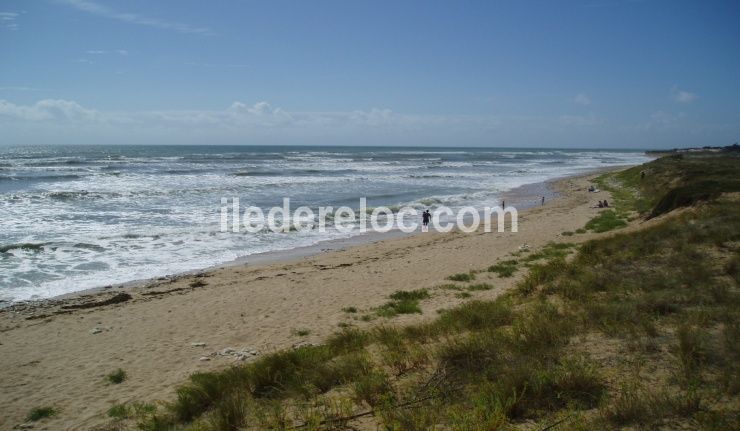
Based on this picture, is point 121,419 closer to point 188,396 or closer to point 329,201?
point 188,396

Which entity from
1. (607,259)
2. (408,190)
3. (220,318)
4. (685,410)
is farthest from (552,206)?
(685,410)

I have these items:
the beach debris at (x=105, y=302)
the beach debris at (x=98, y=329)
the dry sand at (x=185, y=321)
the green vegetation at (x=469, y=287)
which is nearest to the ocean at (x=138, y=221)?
the beach debris at (x=105, y=302)

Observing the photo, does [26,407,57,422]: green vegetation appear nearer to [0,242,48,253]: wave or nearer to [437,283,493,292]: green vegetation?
[437,283,493,292]: green vegetation

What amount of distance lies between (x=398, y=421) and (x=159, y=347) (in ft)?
19.3

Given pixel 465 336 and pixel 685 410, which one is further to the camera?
pixel 465 336

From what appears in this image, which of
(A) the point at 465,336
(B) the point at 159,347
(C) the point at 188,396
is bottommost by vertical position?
(B) the point at 159,347

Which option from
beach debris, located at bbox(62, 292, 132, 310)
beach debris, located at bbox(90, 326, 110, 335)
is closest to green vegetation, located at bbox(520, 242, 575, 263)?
beach debris, located at bbox(90, 326, 110, 335)

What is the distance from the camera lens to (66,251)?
15.5 m

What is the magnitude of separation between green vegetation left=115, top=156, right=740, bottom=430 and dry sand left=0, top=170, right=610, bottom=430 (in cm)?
160

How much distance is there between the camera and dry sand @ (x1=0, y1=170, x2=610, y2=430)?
21.3 feet

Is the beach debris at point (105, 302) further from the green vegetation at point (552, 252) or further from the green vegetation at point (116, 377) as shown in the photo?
the green vegetation at point (552, 252)

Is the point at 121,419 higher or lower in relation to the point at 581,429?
lower

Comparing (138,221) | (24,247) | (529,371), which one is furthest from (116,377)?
(138,221)

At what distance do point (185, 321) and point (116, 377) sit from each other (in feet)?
8.79
